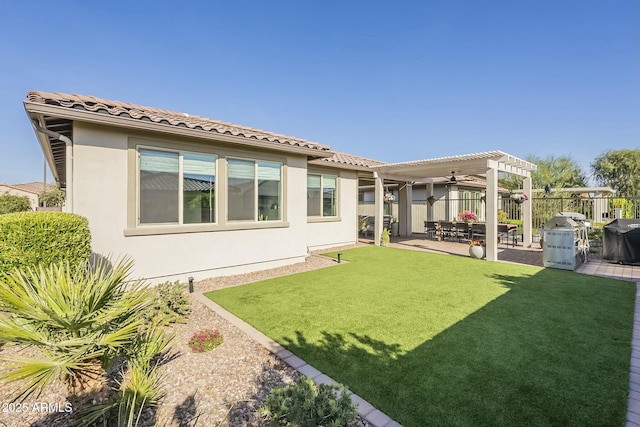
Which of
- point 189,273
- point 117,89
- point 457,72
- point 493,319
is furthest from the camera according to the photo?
point 117,89

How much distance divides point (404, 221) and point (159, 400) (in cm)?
1720

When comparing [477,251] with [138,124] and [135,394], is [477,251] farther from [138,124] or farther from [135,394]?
[138,124]

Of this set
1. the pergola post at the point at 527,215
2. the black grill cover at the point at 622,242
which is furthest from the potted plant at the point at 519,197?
the black grill cover at the point at 622,242

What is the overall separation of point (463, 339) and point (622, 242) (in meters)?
9.78

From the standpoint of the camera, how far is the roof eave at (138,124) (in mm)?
5264

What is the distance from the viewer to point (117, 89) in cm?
1672

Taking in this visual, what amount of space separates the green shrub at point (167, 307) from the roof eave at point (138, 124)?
3490 mm

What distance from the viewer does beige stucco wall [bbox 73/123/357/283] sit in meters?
6.09

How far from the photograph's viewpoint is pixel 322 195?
508 inches

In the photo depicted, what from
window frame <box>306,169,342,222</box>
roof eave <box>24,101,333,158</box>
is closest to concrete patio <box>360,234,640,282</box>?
window frame <box>306,169,342,222</box>

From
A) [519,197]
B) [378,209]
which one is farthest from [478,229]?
[378,209]

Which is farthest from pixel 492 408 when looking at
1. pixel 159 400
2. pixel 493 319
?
pixel 159 400

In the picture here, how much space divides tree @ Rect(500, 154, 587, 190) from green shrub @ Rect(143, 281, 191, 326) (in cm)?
3282

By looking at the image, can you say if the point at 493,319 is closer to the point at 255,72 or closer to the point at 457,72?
the point at 457,72
